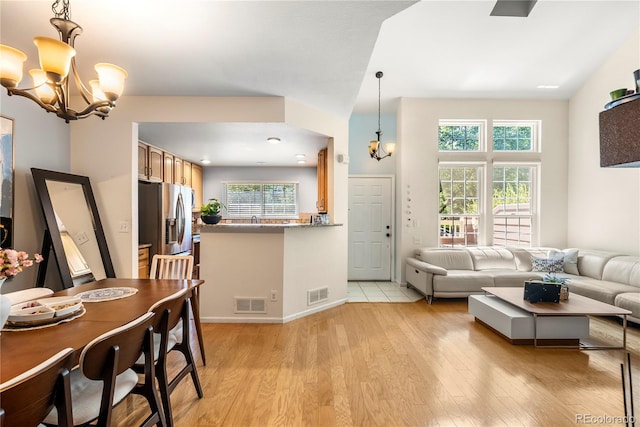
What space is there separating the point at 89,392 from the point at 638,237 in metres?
6.22

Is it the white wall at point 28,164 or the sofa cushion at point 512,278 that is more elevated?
the white wall at point 28,164

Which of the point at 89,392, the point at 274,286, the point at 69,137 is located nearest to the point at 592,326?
the point at 274,286

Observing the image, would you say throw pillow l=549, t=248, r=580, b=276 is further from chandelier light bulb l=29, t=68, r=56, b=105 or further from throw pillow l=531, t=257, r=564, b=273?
chandelier light bulb l=29, t=68, r=56, b=105

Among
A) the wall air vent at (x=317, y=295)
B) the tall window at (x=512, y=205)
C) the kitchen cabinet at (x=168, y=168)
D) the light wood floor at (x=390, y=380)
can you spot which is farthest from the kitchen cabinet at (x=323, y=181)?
the tall window at (x=512, y=205)

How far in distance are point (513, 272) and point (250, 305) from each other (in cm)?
392

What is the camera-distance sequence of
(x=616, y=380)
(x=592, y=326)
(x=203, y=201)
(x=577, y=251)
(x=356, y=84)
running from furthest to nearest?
(x=203, y=201), (x=577, y=251), (x=592, y=326), (x=356, y=84), (x=616, y=380)

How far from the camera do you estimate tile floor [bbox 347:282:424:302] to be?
16.1 feet

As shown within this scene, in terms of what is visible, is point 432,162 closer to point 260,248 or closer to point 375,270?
point 375,270

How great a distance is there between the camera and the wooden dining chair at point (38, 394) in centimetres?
90

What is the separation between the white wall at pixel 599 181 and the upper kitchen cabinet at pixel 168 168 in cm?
608

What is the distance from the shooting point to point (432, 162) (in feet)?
18.7

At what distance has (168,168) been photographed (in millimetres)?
5172

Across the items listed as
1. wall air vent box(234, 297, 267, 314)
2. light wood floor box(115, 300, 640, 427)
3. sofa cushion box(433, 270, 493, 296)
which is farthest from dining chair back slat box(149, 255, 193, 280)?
sofa cushion box(433, 270, 493, 296)

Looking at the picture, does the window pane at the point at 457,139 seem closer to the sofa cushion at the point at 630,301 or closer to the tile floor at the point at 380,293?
the tile floor at the point at 380,293
